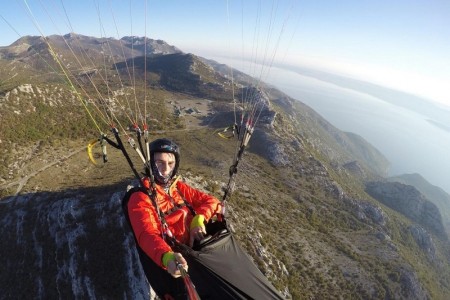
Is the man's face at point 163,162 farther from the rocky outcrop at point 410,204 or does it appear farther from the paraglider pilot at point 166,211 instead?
the rocky outcrop at point 410,204

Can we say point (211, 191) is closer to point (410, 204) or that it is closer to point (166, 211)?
point (166, 211)

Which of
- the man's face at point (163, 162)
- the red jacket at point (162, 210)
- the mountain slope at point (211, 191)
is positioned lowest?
the mountain slope at point (211, 191)

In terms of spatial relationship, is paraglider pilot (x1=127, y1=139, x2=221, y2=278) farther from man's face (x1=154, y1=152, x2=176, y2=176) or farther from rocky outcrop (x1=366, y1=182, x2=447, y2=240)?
rocky outcrop (x1=366, y1=182, x2=447, y2=240)

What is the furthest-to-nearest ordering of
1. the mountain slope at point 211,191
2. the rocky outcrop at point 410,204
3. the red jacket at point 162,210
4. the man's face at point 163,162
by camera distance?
the rocky outcrop at point 410,204 → the mountain slope at point 211,191 → the man's face at point 163,162 → the red jacket at point 162,210

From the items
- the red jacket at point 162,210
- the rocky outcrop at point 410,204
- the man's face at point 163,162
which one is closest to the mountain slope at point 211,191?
the man's face at point 163,162

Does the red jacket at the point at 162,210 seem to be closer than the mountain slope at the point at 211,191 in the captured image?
Yes

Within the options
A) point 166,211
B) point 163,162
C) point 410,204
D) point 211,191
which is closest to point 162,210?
point 166,211
